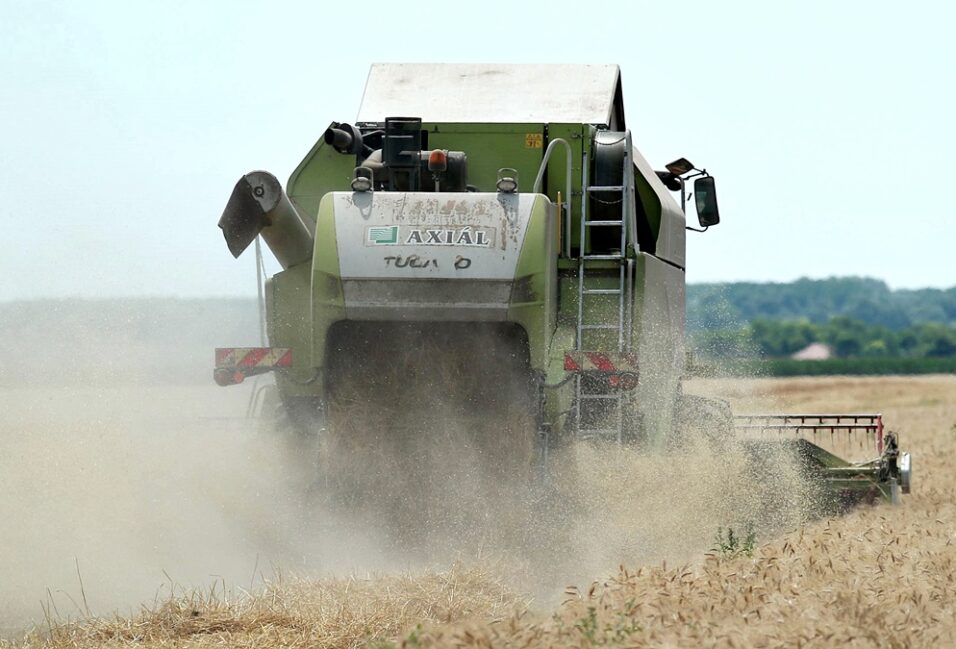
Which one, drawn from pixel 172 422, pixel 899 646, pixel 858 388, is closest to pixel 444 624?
pixel 899 646

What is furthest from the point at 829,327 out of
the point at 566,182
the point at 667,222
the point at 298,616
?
the point at 298,616

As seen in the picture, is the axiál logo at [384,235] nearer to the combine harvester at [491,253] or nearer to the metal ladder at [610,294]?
the combine harvester at [491,253]

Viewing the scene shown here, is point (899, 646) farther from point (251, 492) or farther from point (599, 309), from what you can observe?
point (251, 492)

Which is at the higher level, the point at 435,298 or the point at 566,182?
the point at 566,182

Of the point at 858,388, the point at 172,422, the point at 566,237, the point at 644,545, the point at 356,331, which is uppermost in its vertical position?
the point at 566,237

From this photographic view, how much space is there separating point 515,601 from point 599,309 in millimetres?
2467

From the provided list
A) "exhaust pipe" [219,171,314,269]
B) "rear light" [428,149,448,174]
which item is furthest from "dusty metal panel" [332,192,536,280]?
"exhaust pipe" [219,171,314,269]

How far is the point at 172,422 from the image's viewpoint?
9.34 meters

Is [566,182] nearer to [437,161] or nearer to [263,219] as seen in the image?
[437,161]

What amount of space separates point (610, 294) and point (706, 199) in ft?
8.70

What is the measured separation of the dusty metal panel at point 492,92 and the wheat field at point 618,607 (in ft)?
10.5

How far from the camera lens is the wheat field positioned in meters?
5.34

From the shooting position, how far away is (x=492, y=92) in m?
9.81

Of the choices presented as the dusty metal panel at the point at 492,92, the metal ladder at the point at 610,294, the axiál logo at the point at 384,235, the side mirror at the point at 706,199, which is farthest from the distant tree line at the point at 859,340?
the axiál logo at the point at 384,235
